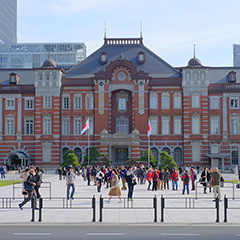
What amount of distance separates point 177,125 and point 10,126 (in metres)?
22.8

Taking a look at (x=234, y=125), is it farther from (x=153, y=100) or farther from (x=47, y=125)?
(x=47, y=125)

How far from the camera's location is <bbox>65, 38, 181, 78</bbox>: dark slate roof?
6575 centimetres

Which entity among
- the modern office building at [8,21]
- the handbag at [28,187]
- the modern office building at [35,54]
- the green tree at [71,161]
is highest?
the modern office building at [8,21]

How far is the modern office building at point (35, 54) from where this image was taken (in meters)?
137

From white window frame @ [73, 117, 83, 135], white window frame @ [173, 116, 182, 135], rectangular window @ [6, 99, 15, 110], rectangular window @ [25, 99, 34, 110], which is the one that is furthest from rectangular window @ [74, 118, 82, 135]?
white window frame @ [173, 116, 182, 135]

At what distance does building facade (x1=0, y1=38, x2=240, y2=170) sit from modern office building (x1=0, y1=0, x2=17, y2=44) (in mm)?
76392

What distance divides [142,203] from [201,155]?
4087 cm

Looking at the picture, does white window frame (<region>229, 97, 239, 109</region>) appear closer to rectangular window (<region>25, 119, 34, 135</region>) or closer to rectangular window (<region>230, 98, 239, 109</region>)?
rectangular window (<region>230, 98, 239, 109</region>)

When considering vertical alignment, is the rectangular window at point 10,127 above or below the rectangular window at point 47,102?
below

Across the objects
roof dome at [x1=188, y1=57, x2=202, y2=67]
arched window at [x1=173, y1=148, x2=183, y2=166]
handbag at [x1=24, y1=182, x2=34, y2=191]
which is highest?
roof dome at [x1=188, y1=57, x2=202, y2=67]

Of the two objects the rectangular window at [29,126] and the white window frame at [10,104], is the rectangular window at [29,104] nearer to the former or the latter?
the rectangular window at [29,126]

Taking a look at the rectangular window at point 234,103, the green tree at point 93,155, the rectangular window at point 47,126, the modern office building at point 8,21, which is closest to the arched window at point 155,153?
the green tree at point 93,155

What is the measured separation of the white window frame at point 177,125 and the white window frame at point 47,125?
16676mm

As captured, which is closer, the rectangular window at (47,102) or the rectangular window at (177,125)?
the rectangular window at (47,102)
